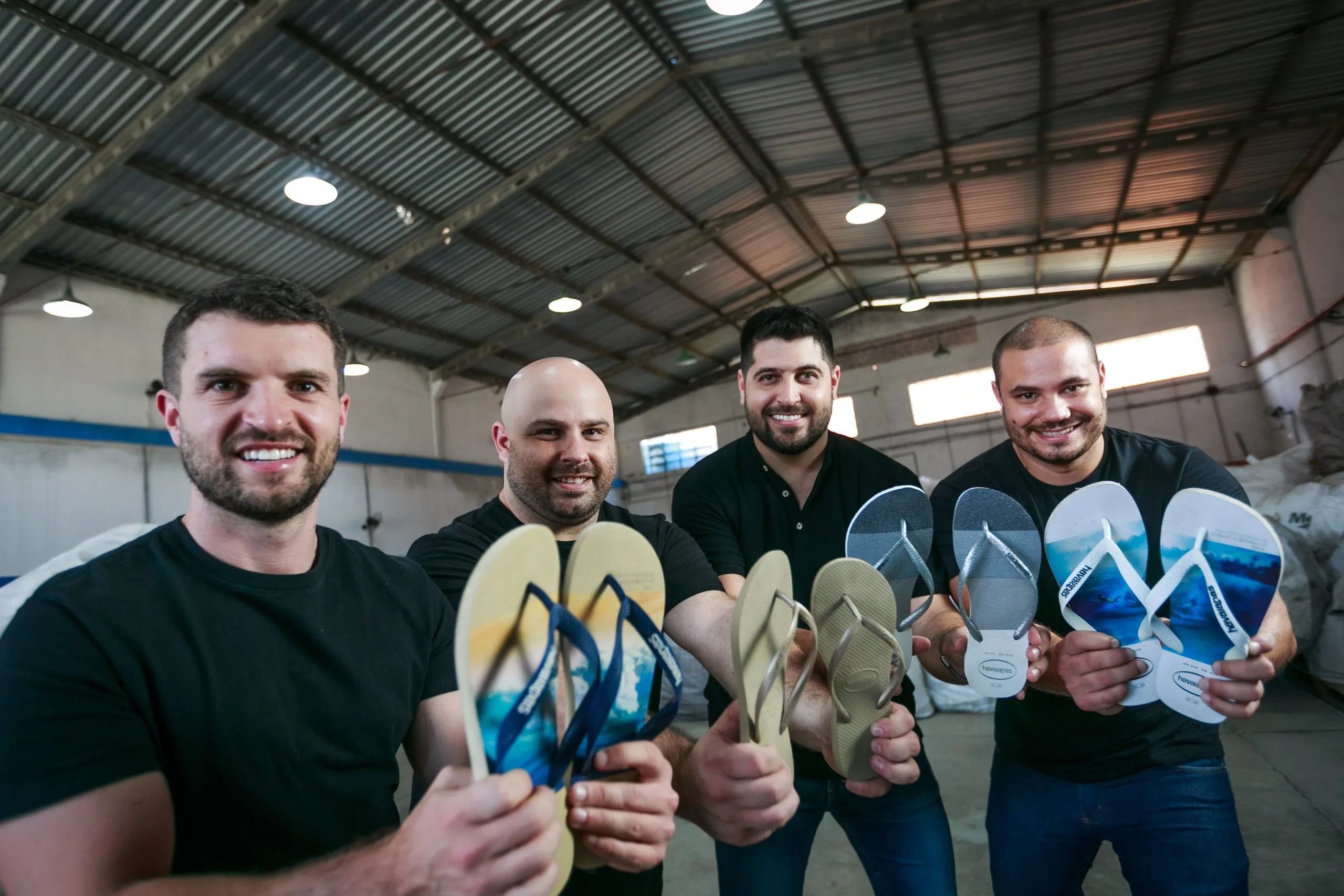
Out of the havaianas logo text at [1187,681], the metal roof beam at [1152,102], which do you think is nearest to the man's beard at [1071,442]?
the havaianas logo text at [1187,681]

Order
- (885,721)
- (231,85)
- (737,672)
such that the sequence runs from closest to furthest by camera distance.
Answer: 1. (737,672)
2. (885,721)
3. (231,85)

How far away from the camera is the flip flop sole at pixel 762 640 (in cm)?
106

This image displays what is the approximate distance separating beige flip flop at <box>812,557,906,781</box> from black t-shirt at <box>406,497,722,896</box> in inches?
10.3

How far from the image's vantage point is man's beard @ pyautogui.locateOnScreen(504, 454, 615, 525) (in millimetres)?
1348

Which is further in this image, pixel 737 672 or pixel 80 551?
pixel 80 551

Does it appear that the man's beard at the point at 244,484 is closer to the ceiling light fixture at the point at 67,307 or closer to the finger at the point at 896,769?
the finger at the point at 896,769

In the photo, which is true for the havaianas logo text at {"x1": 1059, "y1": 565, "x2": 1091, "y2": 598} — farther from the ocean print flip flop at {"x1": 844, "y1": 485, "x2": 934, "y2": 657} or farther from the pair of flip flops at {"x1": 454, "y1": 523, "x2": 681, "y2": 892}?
the pair of flip flops at {"x1": 454, "y1": 523, "x2": 681, "y2": 892}

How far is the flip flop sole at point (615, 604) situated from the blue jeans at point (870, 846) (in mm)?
851

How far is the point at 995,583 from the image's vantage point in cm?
163

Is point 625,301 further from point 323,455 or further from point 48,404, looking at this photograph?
point 323,455

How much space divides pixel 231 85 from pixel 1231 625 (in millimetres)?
6958

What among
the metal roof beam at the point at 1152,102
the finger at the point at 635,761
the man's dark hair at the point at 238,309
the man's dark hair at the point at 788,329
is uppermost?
the metal roof beam at the point at 1152,102

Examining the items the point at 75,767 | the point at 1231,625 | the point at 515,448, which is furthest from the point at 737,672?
the point at 1231,625

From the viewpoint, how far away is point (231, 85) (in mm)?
5730
